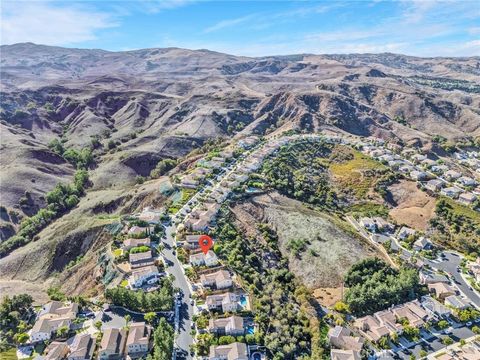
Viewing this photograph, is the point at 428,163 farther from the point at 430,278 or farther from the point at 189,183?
the point at 189,183

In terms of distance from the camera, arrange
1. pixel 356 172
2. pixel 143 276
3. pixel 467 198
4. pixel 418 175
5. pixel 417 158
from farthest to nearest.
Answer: pixel 417 158
pixel 356 172
pixel 418 175
pixel 467 198
pixel 143 276

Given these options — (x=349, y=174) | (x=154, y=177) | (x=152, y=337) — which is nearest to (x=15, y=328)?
(x=152, y=337)

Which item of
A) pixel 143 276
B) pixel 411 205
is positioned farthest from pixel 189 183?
pixel 411 205

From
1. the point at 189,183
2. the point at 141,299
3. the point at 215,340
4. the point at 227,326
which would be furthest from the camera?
the point at 189,183

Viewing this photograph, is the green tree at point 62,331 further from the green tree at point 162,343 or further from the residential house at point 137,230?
the residential house at point 137,230

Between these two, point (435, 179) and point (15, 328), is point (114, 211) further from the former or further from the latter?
point (435, 179)

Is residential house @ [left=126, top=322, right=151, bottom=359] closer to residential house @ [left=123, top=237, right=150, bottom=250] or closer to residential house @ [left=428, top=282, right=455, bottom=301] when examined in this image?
residential house @ [left=123, top=237, right=150, bottom=250]

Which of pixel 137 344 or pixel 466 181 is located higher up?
pixel 466 181
